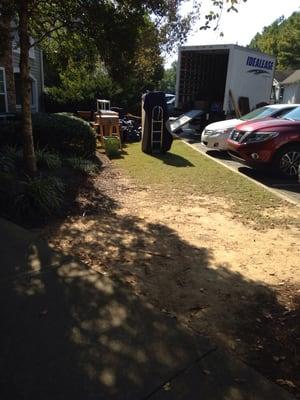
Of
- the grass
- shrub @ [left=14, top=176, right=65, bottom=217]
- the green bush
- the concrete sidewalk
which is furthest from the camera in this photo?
the green bush

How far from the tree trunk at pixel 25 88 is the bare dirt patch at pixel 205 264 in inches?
45.3

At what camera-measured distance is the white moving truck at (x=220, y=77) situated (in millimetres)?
16812

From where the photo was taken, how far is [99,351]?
3.01 metres

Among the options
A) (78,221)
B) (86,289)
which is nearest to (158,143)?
(78,221)

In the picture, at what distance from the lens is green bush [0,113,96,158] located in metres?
9.36

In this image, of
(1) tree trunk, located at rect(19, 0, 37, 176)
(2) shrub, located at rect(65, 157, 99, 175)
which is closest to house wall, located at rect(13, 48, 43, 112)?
(2) shrub, located at rect(65, 157, 99, 175)

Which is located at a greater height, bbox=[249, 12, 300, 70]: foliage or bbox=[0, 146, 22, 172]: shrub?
bbox=[249, 12, 300, 70]: foliage

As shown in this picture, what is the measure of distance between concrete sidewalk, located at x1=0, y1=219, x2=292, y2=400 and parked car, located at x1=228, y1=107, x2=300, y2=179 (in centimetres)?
613

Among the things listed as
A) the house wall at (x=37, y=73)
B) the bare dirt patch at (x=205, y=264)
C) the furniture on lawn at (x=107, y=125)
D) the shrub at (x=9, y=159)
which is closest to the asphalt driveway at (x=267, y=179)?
the bare dirt patch at (x=205, y=264)

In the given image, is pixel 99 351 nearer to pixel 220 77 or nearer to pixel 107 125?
pixel 107 125

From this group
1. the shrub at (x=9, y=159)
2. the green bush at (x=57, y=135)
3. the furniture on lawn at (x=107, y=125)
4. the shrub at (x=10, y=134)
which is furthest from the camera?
the furniture on lawn at (x=107, y=125)

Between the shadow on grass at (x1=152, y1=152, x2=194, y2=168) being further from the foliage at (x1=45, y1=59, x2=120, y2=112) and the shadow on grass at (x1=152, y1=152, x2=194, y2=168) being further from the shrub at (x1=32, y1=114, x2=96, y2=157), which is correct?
the foliage at (x1=45, y1=59, x2=120, y2=112)

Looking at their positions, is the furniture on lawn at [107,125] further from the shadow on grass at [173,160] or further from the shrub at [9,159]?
the shrub at [9,159]

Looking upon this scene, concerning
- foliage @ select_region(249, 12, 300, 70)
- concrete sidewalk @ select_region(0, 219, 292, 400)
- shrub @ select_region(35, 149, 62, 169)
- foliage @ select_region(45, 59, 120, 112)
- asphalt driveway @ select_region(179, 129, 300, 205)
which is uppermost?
foliage @ select_region(249, 12, 300, 70)
